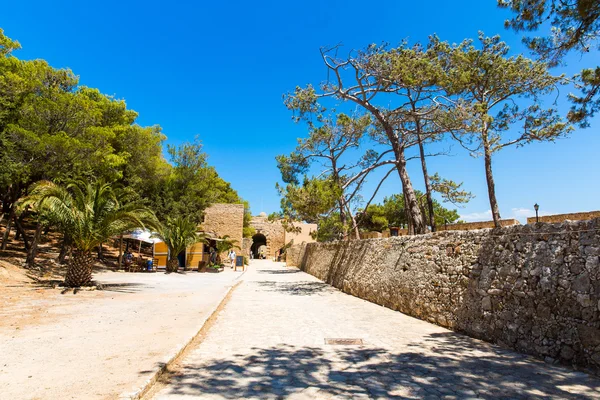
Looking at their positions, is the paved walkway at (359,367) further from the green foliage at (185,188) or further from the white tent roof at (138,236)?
the green foliage at (185,188)

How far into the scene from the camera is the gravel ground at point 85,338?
11.9 ft

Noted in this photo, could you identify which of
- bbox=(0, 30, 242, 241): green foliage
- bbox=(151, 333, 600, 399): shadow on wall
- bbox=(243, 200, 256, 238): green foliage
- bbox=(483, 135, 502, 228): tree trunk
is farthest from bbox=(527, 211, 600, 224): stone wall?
bbox=(243, 200, 256, 238): green foliage

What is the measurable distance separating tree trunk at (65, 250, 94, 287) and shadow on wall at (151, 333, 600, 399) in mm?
8773

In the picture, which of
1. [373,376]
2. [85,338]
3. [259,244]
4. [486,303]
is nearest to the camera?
[373,376]

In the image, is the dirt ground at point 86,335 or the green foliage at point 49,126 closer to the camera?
the dirt ground at point 86,335

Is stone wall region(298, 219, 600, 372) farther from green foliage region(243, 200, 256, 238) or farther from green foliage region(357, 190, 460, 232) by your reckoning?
green foliage region(243, 200, 256, 238)

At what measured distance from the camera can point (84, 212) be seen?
39.1ft

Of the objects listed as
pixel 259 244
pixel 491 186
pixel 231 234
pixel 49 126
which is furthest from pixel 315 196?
pixel 259 244

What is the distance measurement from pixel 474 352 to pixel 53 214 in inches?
467

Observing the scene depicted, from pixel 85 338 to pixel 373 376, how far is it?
429cm

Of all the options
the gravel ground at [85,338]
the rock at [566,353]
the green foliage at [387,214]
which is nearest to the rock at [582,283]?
the rock at [566,353]

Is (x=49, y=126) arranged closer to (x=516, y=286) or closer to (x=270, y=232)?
(x=516, y=286)

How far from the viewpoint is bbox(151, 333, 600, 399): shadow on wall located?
373cm

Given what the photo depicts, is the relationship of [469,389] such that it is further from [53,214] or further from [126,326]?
[53,214]
